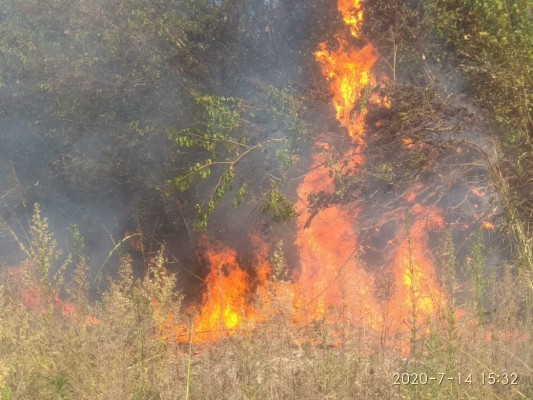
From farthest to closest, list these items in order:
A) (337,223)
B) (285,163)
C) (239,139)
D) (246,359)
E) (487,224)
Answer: (337,223)
(239,139)
(285,163)
(487,224)
(246,359)

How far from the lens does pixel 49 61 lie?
9102 millimetres

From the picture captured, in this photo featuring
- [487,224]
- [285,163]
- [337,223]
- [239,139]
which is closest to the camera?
[487,224]

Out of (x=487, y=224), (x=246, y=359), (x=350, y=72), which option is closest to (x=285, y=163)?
(x=350, y=72)

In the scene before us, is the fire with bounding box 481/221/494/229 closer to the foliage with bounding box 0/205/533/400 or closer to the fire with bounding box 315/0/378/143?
the fire with bounding box 315/0/378/143

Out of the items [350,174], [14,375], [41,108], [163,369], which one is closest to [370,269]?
[350,174]

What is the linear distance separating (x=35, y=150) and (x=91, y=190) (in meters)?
1.34

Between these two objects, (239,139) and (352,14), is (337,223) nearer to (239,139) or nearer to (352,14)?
(239,139)

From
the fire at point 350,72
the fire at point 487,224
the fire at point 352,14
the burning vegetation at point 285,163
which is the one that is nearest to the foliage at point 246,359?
the burning vegetation at point 285,163

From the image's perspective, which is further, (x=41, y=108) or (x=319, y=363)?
(x=41, y=108)

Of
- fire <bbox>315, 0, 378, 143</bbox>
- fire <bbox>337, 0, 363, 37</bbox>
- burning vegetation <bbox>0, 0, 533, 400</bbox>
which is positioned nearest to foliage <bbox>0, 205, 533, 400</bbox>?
burning vegetation <bbox>0, 0, 533, 400</bbox>

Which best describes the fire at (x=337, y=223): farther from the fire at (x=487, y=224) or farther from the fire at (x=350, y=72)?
the fire at (x=487, y=224)

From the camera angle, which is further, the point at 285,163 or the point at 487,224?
the point at 285,163

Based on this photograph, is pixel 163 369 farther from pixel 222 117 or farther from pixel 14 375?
pixel 222 117

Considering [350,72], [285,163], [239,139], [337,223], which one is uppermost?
[350,72]
